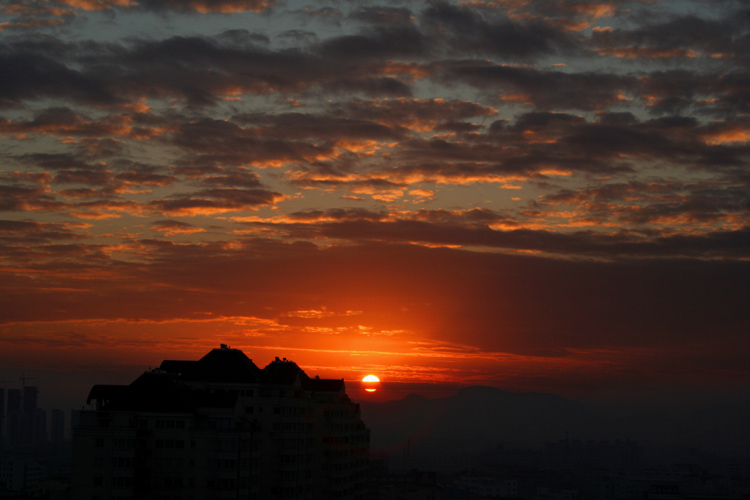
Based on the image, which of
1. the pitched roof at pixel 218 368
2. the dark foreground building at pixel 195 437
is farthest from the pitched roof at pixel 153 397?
the pitched roof at pixel 218 368

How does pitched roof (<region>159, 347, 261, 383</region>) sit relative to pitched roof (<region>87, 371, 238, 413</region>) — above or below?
above

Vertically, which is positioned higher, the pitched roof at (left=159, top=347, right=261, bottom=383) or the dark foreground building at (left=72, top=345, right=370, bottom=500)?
the pitched roof at (left=159, top=347, right=261, bottom=383)

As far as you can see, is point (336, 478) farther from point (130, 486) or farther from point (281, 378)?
point (130, 486)

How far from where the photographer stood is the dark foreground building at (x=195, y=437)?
80.2 m

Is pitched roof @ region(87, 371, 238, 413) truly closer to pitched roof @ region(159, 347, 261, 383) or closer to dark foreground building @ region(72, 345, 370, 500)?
dark foreground building @ region(72, 345, 370, 500)

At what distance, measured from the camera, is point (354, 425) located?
123312mm

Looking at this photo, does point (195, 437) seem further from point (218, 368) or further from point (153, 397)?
point (218, 368)

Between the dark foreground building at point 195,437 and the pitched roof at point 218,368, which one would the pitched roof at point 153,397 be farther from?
the pitched roof at point 218,368

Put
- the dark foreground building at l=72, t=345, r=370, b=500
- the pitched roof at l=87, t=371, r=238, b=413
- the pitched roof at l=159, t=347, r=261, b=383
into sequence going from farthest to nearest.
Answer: the pitched roof at l=159, t=347, r=261, b=383, the pitched roof at l=87, t=371, r=238, b=413, the dark foreground building at l=72, t=345, r=370, b=500

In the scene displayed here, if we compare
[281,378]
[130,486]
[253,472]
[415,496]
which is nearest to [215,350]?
[281,378]

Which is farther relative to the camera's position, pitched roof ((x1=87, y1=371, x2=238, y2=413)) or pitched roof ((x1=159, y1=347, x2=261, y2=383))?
pitched roof ((x1=159, y1=347, x2=261, y2=383))

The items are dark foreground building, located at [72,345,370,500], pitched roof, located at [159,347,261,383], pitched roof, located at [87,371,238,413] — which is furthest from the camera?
pitched roof, located at [159,347,261,383]

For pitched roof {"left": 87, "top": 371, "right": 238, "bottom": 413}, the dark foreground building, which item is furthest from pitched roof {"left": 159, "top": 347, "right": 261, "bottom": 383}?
pitched roof {"left": 87, "top": 371, "right": 238, "bottom": 413}

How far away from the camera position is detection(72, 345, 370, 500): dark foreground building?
263ft
